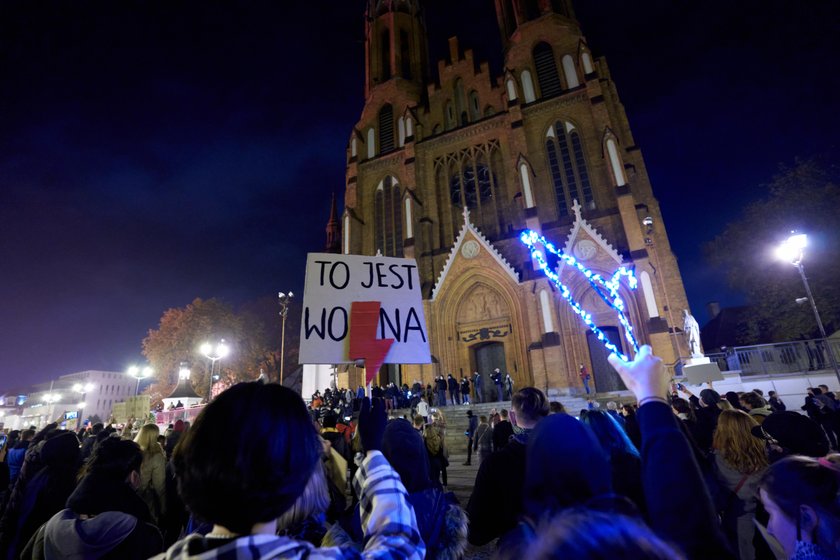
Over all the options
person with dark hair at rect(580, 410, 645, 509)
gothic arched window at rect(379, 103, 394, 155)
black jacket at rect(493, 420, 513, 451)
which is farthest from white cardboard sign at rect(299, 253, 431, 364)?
gothic arched window at rect(379, 103, 394, 155)

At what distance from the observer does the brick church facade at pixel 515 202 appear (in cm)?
1728

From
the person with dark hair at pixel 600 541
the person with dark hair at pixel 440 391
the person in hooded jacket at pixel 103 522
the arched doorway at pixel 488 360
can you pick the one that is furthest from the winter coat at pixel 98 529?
the arched doorway at pixel 488 360

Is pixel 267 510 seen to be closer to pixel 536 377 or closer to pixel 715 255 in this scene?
pixel 536 377

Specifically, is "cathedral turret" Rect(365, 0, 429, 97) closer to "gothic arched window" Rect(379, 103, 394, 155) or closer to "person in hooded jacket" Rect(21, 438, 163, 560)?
"gothic arched window" Rect(379, 103, 394, 155)

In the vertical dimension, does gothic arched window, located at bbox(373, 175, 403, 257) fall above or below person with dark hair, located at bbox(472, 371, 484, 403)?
above

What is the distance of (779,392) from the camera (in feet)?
41.9

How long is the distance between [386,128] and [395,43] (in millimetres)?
8212

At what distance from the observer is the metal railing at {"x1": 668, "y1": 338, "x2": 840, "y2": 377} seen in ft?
47.3

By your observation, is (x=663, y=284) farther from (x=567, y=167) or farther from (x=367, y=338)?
(x=367, y=338)

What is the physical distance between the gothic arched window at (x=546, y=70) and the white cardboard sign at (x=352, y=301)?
2265 cm

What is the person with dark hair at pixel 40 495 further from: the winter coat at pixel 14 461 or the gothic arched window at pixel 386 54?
the gothic arched window at pixel 386 54

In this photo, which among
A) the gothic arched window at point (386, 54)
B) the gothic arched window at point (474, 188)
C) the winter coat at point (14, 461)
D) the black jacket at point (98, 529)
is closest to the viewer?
the black jacket at point (98, 529)

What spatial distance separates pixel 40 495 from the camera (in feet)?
9.68

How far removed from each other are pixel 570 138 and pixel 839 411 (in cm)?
1818
